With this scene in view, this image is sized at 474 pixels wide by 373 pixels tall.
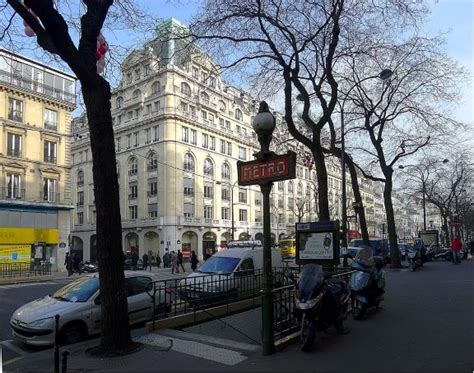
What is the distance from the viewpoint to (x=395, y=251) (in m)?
27.7

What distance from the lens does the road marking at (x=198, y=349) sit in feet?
23.0

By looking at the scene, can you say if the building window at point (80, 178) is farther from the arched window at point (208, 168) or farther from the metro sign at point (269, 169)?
the metro sign at point (269, 169)

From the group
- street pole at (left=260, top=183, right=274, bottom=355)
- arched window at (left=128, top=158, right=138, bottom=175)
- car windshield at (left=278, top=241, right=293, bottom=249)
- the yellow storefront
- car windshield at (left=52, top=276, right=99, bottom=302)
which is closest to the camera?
street pole at (left=260, top=183, right=274, bottom=355)

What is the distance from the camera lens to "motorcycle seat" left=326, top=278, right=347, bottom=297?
339 inches

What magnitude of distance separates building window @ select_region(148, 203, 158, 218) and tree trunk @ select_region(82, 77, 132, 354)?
53.2 metres

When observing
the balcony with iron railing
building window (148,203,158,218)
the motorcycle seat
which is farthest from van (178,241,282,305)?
building window (148,203,158,218)

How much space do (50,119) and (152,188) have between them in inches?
825

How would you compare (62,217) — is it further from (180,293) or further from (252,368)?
(252,368)

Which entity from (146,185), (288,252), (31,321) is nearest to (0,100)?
(146,185)

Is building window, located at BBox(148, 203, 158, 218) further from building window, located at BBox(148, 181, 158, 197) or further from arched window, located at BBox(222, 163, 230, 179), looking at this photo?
arched window, located at BBox(222, 163, 230, 179)

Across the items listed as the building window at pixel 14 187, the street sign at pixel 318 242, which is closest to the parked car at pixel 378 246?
the street sign at pixel 318 242

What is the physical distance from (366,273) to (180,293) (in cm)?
414

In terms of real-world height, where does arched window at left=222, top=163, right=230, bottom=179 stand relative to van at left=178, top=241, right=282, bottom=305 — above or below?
above

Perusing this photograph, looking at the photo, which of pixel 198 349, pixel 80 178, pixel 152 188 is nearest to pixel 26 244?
pixel 152 188
